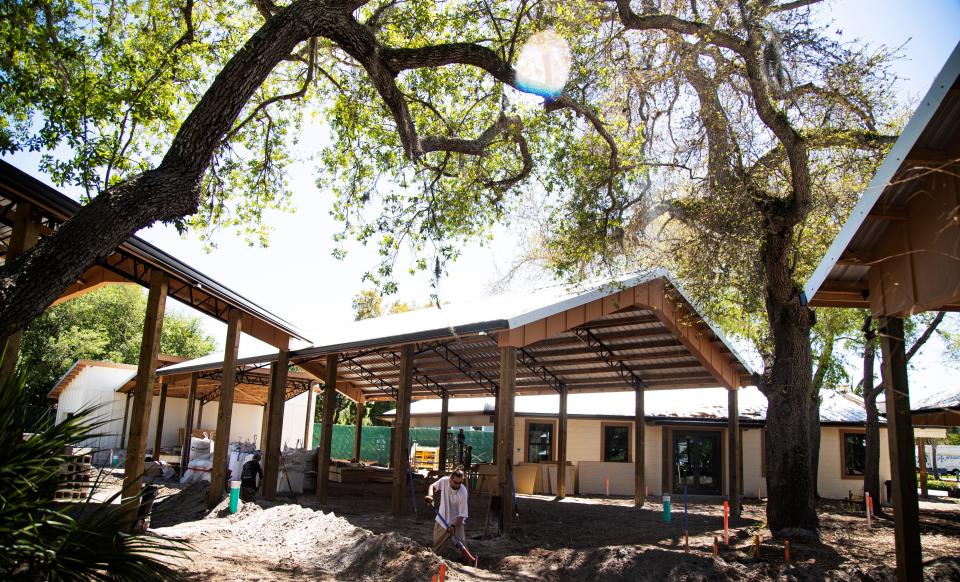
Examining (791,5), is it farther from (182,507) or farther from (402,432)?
(182,507)

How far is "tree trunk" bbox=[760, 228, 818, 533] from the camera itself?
13.8 m

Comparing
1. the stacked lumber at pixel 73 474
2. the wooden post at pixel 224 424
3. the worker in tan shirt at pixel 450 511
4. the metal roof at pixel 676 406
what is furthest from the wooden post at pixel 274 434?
the metal roof at pixel 676 406

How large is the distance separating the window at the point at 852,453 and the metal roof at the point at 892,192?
66.7 feet

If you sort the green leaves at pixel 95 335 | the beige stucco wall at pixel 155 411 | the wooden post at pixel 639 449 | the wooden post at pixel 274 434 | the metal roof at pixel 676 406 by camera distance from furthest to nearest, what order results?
the green leaves at pixel 95 335 < the beige stucco wall at pixel 155 411 < the metal roof at pixel 676 406 < the wooden post at pixel 639 449 < the wooden post at pixel 274 434

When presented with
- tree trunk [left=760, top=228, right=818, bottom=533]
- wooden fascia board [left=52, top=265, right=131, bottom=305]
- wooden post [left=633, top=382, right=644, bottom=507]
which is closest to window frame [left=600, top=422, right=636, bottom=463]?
wooden post [left=633, top=382, right=644, bottom=507]

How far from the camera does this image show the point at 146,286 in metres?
14.1

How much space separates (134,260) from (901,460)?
13.2 meters

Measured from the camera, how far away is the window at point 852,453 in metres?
26.9

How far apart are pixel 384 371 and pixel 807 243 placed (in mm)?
16337

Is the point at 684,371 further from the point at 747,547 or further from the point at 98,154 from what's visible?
the point at 98,154

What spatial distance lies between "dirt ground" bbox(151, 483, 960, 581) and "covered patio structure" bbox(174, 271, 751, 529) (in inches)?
65.2

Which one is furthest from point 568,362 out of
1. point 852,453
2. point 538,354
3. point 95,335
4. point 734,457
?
point 95,335

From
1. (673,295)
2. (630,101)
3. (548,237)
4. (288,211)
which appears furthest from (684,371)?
(288,211)

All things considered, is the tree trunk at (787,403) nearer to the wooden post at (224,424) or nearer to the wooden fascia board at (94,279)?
the wooden post at (224,424)
